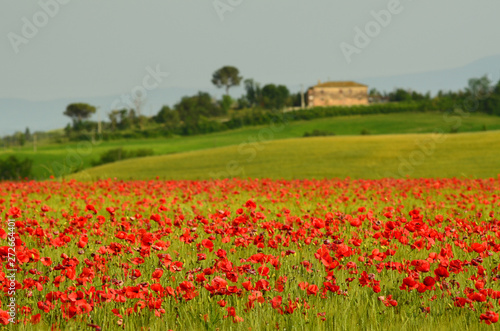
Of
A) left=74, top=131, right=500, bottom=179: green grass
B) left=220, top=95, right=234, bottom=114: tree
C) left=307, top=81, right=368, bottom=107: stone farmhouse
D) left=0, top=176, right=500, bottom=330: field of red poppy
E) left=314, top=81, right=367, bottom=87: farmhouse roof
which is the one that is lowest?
left=74, top=131, right=500, bottom=179: green grass

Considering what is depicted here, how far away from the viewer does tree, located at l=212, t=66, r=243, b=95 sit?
174 metres

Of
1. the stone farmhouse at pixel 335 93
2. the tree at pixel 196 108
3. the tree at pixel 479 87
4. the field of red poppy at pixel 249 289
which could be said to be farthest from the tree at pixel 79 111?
the field of red poppy at pixel 249 289

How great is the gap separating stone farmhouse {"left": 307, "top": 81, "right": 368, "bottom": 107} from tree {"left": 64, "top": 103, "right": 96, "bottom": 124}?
231ft

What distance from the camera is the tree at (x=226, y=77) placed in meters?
174

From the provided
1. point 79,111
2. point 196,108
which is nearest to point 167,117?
point 196,108

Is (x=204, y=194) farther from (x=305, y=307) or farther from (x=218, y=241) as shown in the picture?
(x=305, y=307)

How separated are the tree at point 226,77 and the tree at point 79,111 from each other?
1749 inches

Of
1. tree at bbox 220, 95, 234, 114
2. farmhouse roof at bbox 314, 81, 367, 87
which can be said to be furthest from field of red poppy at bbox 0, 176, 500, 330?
farmhouse roof at bbox 314, 81, 367, 87

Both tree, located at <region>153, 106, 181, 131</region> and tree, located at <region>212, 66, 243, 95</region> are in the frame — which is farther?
tree, located at <region>212, 66, 243, 95</region>

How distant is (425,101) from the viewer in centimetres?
10669

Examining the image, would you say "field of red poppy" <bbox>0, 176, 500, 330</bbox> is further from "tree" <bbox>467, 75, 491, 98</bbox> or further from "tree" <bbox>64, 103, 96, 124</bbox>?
"tree" <bbox>64, 103, 96, 124</bbox>

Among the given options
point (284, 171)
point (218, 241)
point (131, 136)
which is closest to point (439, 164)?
point (284, 171)

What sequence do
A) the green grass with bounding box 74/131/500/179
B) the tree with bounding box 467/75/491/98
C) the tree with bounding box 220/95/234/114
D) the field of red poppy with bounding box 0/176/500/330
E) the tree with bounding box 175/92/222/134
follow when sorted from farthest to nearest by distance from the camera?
1. the tree with bounding box 220/95/234/114
2. the tree with bounding box 175/92/222/134
3. the tree with bounding box 467/75/491/98
4. the green grass with bounding box 74/131/500/179
5. the field of red poppy with bounding box 0/176/500/330

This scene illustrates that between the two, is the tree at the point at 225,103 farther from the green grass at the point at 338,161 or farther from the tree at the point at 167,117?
the green grass at the point at 338,161
